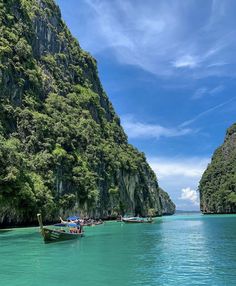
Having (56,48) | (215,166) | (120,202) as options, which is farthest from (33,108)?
(215,166)

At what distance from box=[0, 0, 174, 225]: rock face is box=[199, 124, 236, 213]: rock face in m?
47.4

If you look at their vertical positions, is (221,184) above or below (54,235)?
above

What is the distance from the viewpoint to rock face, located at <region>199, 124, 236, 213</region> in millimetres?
165425

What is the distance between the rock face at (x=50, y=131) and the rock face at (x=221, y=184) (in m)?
47.4

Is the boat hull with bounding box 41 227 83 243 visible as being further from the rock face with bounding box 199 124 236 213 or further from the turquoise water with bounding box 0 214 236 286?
the rock face with bounding box 199 124 236 213

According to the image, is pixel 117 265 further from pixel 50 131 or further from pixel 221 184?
pixel 221 184

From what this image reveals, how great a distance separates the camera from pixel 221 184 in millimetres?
177500

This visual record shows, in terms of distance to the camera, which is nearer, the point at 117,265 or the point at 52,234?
the point at 117,265

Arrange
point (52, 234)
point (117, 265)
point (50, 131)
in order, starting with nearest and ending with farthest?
point (117, 265) → point (52, 234) → point (50, 131)

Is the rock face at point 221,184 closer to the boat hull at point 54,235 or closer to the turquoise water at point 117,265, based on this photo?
the boat hull at point 54,235

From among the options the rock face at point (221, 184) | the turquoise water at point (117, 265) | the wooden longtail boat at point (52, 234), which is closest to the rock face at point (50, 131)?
the wooden longtail boat at point (52, 234)

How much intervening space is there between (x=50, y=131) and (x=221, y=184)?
111727 mm

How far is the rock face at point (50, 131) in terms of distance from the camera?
6906 cm

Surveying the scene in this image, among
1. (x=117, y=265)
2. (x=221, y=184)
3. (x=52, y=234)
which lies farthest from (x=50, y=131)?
(x=221, y=184)
